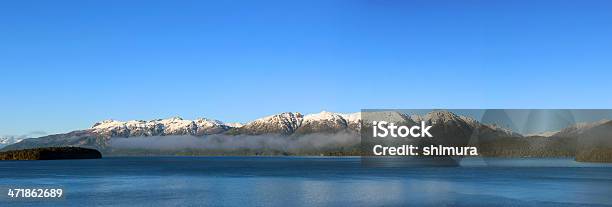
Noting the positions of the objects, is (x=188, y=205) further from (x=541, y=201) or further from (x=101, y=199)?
(x=541, y=201)

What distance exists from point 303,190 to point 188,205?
36.4 metres

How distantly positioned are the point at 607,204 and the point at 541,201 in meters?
9.46

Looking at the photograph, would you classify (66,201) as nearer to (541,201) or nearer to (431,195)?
(431,195)

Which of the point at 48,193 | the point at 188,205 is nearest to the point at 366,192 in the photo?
the point at 188,205

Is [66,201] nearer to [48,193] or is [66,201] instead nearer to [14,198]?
[14,198]

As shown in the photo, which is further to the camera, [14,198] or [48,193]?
[48,193]

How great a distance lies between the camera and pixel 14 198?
100188 mm

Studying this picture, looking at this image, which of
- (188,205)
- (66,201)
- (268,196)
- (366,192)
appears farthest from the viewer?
(366,192)

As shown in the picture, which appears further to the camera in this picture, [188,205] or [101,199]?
[101,199]

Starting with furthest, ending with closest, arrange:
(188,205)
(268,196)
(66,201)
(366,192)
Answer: (366,192), (268,196), (66,201), (188,205)

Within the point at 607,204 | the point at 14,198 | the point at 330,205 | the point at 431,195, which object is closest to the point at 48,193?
the point at 14,198

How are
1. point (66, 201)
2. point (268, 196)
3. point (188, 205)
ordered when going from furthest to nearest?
point (268, 196) → point (66, 201) → point (188, 205)

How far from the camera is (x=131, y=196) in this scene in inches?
4232

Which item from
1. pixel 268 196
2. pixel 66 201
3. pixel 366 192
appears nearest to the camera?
pixel 66 201
